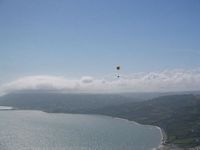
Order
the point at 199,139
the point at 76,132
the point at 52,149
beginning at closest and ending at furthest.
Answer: the point at 52,149 < the point at 199,139 < the point at 76,132

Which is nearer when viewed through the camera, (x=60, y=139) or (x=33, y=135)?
(x=60, y=139)

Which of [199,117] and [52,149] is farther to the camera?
[199,117]

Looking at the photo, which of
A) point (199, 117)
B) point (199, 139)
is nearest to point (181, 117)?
point (199, 117)

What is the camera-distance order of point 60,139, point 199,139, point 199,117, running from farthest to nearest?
point 199,117, point 60,139, point 199,139

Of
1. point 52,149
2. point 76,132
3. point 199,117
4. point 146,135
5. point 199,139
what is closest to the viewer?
point 52,149

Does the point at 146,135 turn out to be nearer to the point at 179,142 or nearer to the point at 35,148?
the point at 179,142

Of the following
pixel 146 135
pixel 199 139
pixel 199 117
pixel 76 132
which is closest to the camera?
pixel 199 139

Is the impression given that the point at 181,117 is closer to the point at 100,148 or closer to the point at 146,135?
the point at 146,135

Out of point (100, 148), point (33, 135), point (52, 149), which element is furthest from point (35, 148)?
point (33, 135)

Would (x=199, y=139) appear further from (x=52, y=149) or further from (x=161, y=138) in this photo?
(x=52, y=149)
